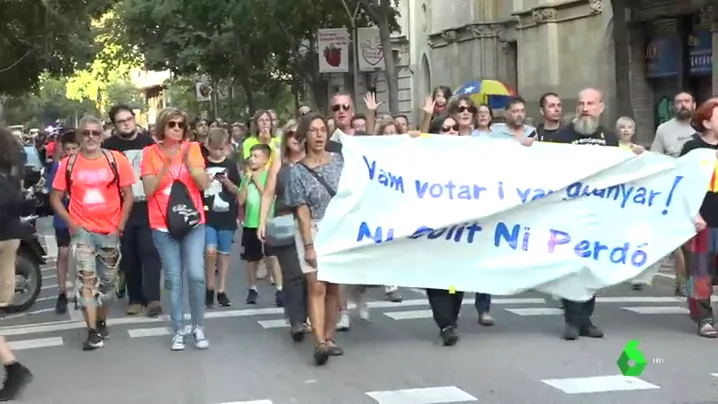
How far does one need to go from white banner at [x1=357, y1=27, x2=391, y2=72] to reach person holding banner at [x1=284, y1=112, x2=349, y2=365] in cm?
2214

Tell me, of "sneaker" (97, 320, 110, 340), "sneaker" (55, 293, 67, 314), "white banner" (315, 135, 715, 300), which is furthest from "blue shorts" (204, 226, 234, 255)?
"white banner" (315, 135, 715, 300)

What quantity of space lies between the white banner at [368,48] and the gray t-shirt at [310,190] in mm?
22154

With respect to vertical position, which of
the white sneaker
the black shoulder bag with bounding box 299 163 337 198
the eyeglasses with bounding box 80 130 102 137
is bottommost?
the white sneaker

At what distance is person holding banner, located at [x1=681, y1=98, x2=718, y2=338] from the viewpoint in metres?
9.35

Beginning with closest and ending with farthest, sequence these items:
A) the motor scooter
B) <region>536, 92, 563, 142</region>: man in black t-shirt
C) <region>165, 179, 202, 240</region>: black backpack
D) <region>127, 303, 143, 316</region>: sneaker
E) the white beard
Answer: <region>165, 179, 202, 240</region>: black backpack, the white beard, <region>536, 92, 563, 142</region>: man in black t-shirt, <region>127, 303, 143, 316</region>: sneaker, the motor scooter

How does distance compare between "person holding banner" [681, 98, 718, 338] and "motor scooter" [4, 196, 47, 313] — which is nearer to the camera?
"person holding banner" [681, 98, 718, 338]

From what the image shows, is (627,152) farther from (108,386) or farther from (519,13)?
(519,13)

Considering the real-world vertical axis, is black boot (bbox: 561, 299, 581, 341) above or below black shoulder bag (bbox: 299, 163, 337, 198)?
below

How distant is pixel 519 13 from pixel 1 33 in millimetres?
13845

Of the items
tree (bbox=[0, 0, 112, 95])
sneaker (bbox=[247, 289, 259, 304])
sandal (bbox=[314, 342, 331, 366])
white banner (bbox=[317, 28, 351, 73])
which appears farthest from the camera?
white banner (bbox=[317, 28, 351, 73])

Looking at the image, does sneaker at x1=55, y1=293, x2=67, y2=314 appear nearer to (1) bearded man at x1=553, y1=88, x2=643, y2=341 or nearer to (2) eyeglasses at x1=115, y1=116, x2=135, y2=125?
(2) eyeglasses at x1=115, y1=116, x2=135, y2=125

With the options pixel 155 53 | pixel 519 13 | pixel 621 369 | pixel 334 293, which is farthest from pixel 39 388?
pixel 155 53

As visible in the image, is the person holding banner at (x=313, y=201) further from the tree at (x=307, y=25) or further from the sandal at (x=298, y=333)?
the tree at (x=307, y=25)

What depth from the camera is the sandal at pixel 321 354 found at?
8414 mm
